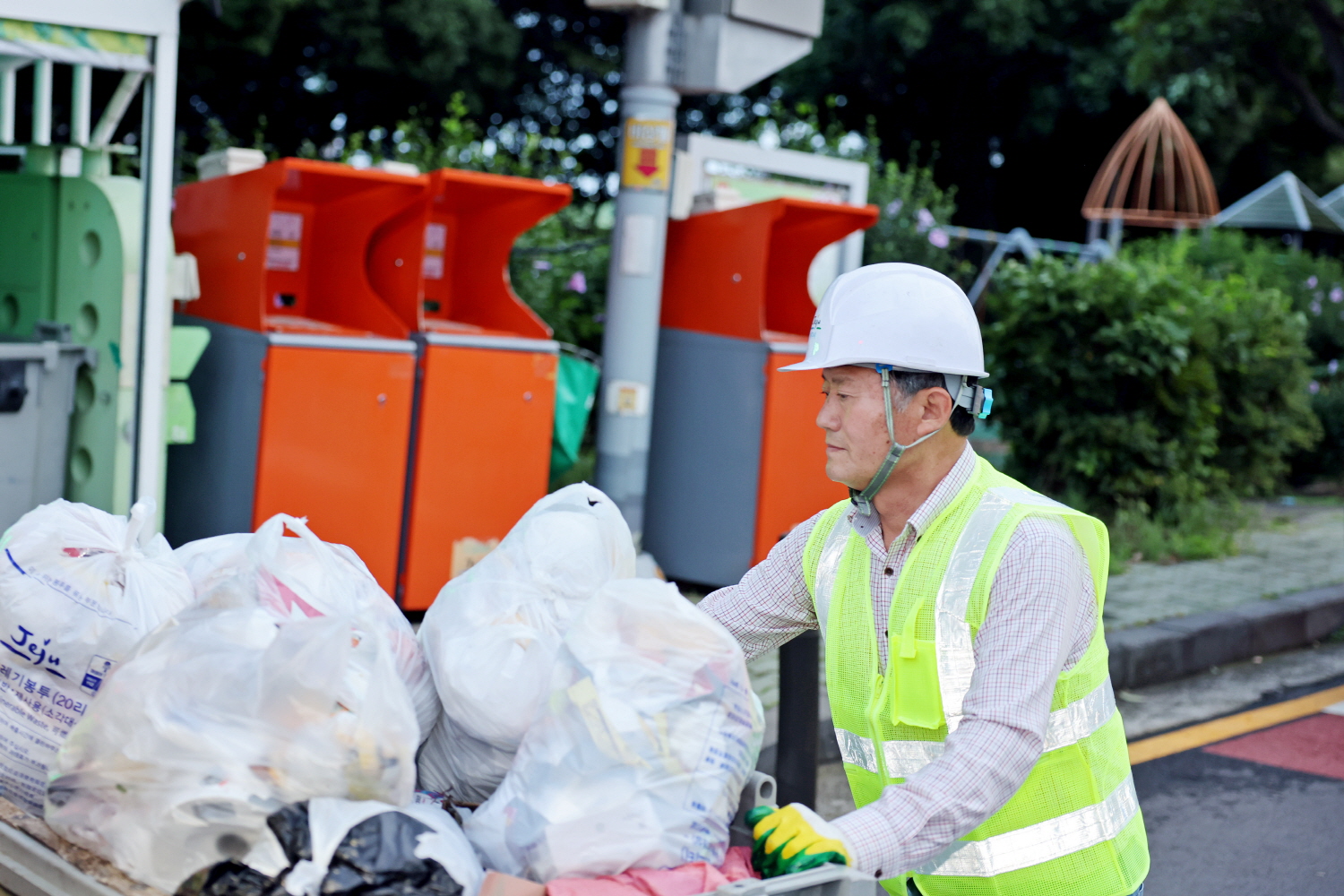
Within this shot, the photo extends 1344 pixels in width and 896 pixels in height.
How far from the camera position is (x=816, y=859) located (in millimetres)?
1741

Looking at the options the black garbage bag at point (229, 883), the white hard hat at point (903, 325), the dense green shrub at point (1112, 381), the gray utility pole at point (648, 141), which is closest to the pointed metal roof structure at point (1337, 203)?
the dense green shrub at point (1112, 381)

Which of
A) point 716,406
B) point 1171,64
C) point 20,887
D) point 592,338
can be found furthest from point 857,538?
point 1171,64

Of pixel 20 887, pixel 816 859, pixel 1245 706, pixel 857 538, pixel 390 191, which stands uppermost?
pixel 390 191

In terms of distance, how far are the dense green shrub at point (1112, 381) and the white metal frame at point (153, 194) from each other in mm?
5403

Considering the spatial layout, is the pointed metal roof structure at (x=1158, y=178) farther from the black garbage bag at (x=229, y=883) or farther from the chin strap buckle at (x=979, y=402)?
the black garbage bag at (x=229, y=883)

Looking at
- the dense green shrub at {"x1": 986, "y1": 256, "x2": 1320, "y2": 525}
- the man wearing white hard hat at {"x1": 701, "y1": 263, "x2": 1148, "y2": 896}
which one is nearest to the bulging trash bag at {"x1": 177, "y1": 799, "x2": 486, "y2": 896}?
the man wearing white hard hat at {"x1": 701, "y1": 263, "x2": 1148, "y2": 896}

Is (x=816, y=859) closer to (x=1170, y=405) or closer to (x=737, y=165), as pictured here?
(x=737, y=165)

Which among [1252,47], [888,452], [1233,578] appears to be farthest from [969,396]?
[1252,47]

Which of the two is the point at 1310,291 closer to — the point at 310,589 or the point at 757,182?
the point at 757,182

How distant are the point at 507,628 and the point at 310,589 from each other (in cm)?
29

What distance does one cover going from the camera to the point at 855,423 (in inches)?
90.5

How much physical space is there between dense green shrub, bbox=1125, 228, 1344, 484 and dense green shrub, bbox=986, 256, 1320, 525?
2.73 metres

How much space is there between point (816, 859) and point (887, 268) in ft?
3.06

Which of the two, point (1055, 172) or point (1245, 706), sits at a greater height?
point (1055, 172)
